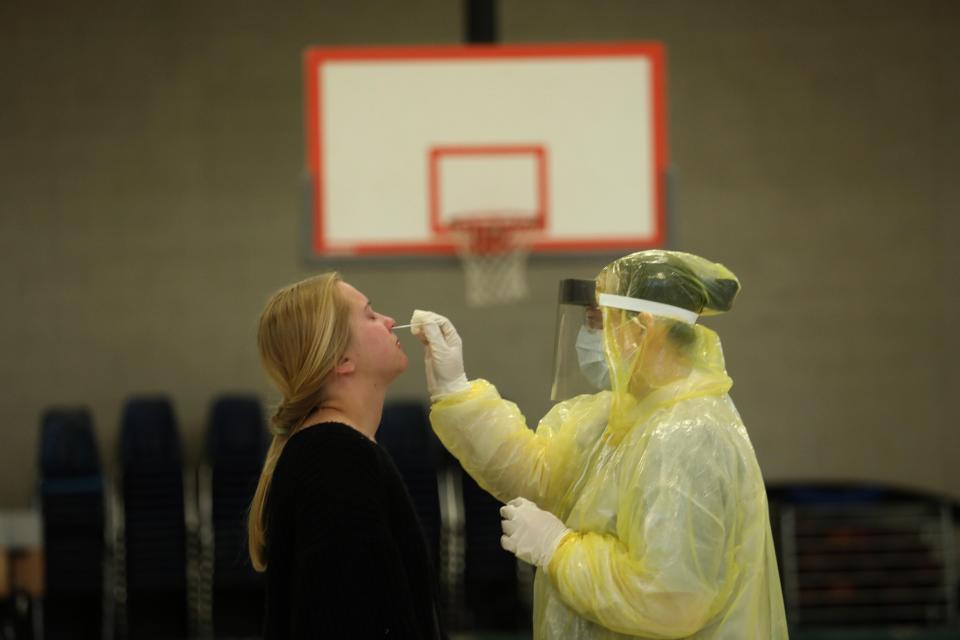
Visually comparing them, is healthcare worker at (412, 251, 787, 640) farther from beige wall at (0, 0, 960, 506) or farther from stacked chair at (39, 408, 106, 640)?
beige wall at (0, 0, 960, 506)

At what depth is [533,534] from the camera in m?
2.24

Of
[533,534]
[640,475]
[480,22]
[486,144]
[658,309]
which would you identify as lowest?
[533,534]

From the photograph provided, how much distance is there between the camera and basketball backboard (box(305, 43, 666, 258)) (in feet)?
16.5

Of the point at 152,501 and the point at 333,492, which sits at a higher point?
the point at 333,492

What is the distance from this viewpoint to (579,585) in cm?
215

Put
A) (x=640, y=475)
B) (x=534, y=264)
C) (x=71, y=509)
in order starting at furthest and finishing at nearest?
→ (x=534, y=264)
(x=71, y=509)
(x=640, y=475)

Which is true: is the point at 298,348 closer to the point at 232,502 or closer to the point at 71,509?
the point at 232,502

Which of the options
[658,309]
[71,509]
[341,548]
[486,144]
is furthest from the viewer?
[71,509]

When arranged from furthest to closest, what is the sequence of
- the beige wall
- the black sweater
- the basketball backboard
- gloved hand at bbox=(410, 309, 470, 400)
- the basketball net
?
1. the beige wall
2. the basketball net
3. the basketball backboard
4. gloved hand at bbox=(410, 309, 470, 400)
5. the black sweater

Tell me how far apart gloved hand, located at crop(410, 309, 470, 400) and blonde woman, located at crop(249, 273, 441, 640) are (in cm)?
15

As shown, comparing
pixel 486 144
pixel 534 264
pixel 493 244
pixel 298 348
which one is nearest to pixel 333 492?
pixel 298 348

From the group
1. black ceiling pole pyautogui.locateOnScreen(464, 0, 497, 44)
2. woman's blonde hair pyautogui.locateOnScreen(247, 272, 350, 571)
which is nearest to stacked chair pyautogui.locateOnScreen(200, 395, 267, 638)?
black ceiling pole pyautogui.locateOnScreen(464, 0, 497, 44)

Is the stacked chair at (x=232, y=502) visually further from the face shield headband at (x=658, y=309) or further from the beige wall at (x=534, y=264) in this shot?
the face shield headband at (x=658, y=309)

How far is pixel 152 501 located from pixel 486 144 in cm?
290
